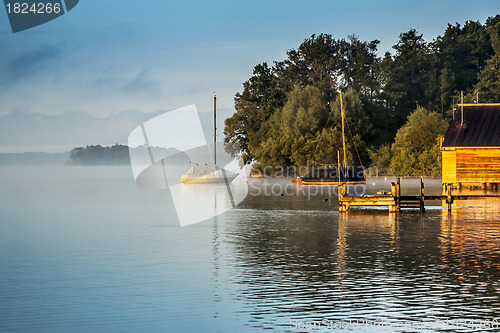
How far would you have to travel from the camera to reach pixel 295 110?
96812 mm

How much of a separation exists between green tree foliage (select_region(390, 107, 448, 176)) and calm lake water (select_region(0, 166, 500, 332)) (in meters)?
52.8

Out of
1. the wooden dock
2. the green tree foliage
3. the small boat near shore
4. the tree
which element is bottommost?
the wooden dock

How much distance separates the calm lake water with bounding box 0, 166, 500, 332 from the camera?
14641mm

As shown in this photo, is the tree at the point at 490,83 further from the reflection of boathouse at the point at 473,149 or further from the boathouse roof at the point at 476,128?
the reflection of boathouse at the point at 473,149

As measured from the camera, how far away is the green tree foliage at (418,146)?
8738 centimetres

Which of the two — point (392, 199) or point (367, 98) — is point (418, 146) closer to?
point (367, 98)

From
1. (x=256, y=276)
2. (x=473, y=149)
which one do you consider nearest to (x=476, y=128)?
(x=473, y=149)

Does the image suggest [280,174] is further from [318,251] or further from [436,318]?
[436,318]

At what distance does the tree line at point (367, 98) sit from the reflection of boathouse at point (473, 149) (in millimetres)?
30158

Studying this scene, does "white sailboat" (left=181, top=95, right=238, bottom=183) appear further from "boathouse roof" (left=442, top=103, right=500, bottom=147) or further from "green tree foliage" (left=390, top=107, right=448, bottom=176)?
"boathouse roof" (left=442, top=103, right=500, bottom=147)

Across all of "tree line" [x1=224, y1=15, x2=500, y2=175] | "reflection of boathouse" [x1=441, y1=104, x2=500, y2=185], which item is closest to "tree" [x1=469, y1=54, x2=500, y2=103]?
"tree line" [x1=224, y1=15, x2=500, y2=175]

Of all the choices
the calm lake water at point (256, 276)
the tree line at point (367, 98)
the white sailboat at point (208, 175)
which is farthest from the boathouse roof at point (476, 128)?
the white sailboat at point (208, 175)

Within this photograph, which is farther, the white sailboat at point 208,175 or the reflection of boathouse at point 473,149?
the white sailboat at point 208,175

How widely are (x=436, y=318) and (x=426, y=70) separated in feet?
300
